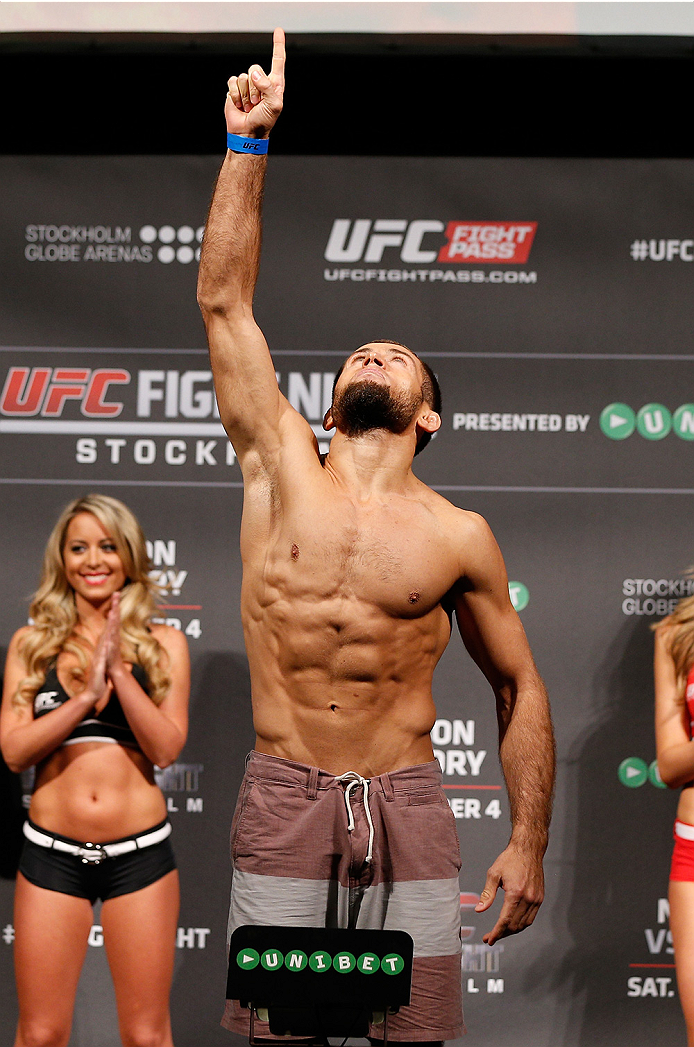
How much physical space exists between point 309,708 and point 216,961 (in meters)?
1.93

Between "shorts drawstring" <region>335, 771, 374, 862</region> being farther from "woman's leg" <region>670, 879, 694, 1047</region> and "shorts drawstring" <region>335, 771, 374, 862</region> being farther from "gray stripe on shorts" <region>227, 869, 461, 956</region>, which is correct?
"woman's leg" <region>670, 879, 694, 1047</region>

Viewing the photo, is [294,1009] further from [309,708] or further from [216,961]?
[216,961]

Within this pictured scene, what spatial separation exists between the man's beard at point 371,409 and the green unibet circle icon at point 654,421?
5.41 ft

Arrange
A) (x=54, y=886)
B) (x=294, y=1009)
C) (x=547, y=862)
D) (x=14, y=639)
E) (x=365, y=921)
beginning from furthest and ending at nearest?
(x=547, y=862)
(x=14, y=639)
(x=54, y=886)
(x=365, y=921)
(x=294, y=1009)

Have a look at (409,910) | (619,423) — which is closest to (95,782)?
(409,910)

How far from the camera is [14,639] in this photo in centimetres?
351

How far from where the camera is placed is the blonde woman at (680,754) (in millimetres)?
3059

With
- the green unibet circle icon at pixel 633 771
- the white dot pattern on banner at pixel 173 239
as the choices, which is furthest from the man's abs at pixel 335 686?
the white dot pattern on banner at pixel 173 239

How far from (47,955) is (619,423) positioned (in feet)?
8.63

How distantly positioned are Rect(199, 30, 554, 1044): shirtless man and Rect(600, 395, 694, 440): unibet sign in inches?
63.6

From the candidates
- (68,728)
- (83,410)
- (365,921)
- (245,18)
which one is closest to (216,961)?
(68,728)

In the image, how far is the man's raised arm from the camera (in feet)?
7.45

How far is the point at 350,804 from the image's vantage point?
7.29 ft

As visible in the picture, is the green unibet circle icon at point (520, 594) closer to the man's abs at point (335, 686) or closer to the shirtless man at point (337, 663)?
the shirtless man at point (337, 663)
